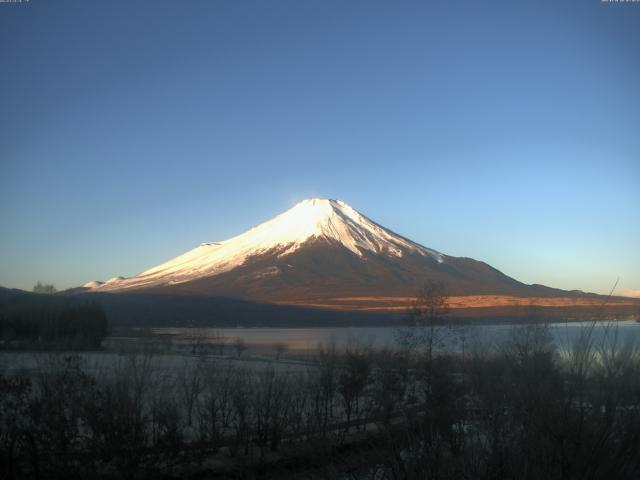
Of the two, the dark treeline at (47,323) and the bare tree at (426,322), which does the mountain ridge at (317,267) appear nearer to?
the dark treeline at (47,323)

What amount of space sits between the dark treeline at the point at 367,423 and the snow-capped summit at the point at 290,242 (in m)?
120

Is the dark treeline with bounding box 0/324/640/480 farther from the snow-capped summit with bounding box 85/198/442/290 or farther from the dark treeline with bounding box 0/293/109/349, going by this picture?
the snow-capped summit with bounding box 85/198/442/290

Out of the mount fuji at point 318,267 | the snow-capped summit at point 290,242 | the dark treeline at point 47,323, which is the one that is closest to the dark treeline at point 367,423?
the dark treeline at point 47,323

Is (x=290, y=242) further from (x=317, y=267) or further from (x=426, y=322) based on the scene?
(x=426, y=322)

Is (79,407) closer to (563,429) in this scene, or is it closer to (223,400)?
(223,400)

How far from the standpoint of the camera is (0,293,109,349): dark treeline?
95.2 feet

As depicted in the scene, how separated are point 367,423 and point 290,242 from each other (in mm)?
140825

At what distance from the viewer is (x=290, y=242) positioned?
520ft

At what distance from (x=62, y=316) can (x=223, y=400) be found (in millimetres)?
25906

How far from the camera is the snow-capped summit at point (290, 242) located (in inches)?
5738

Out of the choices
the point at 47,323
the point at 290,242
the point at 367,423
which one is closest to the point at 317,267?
the point at 290,242

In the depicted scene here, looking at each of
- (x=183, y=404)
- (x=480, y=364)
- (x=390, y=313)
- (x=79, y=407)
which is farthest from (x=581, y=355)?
(x=390, y=313)

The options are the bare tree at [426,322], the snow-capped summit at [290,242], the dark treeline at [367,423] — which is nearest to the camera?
the dark treeline at [367,423]

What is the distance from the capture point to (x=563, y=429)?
475cm
